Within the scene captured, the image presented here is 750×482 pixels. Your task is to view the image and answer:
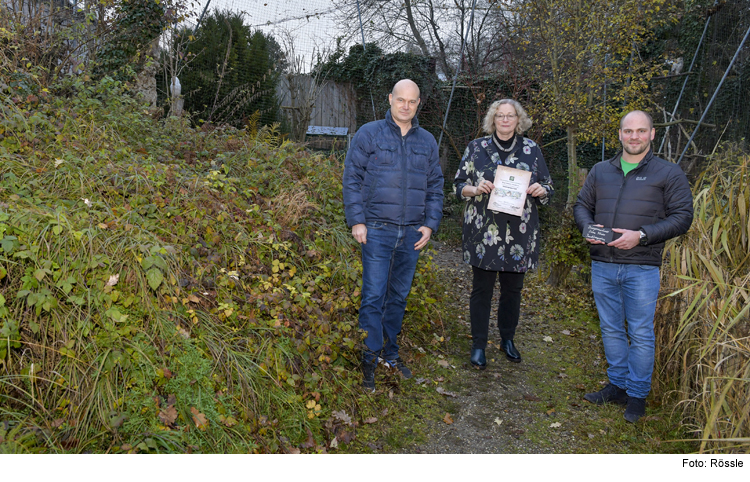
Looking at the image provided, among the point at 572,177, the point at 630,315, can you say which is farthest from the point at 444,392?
the point at 572,177

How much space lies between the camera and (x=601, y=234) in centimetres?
312

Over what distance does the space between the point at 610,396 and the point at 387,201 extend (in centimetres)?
194

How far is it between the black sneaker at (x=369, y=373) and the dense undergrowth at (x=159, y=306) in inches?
3.8

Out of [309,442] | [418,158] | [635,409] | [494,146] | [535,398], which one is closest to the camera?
[309,442]

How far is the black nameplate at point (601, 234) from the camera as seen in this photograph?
3102 mm

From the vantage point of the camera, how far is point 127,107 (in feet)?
17.1

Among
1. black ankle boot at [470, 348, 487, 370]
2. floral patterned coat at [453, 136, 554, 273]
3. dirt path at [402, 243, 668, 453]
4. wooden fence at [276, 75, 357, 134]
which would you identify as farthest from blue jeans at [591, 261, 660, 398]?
wooden fence at [276, 75, 357, 134]

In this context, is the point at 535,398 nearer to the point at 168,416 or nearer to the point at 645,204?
the point at 645,204

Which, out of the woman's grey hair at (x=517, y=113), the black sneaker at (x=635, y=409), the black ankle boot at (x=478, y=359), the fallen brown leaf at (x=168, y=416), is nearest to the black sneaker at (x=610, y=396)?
the black sneaker at (x=635, y=409)

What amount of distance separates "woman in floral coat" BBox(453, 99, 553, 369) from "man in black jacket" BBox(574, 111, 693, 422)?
0.50 m

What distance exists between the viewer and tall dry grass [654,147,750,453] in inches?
102

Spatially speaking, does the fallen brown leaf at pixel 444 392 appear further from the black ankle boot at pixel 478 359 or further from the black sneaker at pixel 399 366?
the black ankle boot at pixel 478 359
